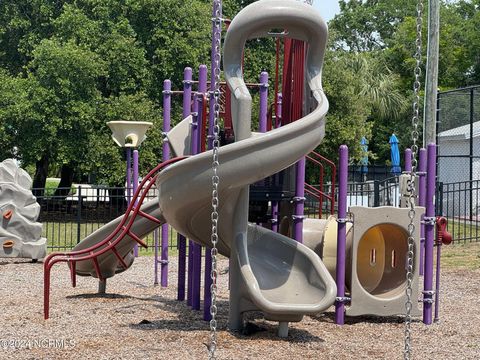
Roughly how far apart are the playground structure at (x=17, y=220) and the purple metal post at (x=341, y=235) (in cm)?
719

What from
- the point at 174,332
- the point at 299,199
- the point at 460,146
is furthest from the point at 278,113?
the point at 460,146

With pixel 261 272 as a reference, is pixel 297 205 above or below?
above

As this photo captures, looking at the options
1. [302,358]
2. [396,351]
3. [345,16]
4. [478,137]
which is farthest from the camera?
[345,16]

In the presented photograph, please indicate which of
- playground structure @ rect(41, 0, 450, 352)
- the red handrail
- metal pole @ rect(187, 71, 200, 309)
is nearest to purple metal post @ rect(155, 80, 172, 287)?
playground structure @ rect(41, 0, 450, 352)

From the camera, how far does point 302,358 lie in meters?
6.70

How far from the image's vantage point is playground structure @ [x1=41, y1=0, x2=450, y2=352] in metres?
7.18

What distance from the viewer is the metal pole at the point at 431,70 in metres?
15.7

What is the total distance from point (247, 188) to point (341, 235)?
4.51 ft

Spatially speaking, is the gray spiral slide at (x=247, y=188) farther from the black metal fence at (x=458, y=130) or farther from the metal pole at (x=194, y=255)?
the black metal fence at (x=458, y=130)

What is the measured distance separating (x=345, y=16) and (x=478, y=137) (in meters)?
32.3

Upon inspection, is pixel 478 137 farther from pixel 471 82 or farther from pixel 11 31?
pixel 471 82

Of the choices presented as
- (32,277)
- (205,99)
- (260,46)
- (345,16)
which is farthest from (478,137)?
(345,16)

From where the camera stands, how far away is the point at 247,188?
7.62m

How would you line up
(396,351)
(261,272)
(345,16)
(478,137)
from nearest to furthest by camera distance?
(396,351) < (261,272) < (478,137) < (345,16)
